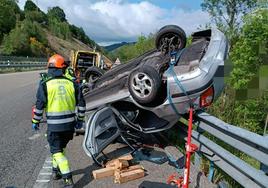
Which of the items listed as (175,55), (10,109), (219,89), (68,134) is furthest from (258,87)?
(10,109)

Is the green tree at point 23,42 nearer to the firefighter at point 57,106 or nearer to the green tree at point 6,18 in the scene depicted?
the green tree at point 6,18

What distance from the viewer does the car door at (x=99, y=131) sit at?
5797 millimetres

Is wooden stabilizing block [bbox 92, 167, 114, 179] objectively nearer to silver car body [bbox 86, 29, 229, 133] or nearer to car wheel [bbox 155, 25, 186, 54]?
silver car body [bbox 86, 29, 229, 133]

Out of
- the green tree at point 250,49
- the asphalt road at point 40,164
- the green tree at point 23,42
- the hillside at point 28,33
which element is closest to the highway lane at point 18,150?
the asphalt road at point 40,164

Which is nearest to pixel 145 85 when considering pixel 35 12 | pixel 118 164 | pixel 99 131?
pixel 99 131

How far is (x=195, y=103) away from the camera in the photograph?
5766mm

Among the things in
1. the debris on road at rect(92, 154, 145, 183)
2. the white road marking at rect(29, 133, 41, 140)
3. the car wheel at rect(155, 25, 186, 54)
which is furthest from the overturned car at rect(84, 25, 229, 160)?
the white road marking at rect(29, 133, 41, 140)

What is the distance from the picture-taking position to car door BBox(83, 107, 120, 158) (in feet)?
19.0

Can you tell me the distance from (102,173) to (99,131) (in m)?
1.04

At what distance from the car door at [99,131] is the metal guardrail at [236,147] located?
A: 4.57 feet

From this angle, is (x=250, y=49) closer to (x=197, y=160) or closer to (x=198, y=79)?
(x=198, y=79)

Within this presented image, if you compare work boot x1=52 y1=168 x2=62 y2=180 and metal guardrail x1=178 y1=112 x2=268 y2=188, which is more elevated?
metal guardrail x1=178 y1=112 x2=268 y2=188

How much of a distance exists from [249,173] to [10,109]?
8402 millimetres

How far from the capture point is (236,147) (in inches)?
170
